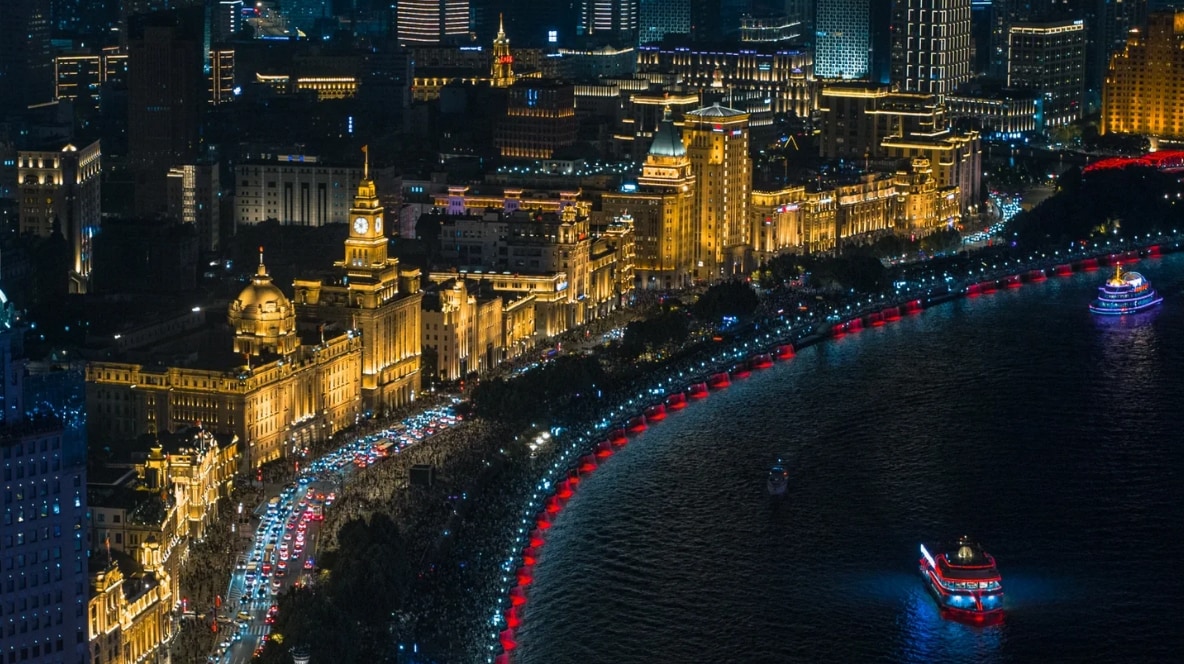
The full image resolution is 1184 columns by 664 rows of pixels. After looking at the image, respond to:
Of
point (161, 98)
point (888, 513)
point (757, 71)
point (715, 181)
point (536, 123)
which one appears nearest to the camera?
point (888, 513)

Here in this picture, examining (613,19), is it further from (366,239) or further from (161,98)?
(366,239)

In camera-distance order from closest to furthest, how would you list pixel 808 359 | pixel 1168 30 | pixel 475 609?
pixel 475 609 → pixel 808 359 → pixel 1168 30

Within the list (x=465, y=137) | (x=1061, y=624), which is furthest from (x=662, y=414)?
(x=465, y=137)

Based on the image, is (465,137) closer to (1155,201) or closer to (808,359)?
(1155,201)

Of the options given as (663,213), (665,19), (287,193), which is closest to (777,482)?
(663,213)

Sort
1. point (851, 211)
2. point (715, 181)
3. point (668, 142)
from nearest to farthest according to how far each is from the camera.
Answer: point (668, 142) < point (715, 181) < point (851, 211)

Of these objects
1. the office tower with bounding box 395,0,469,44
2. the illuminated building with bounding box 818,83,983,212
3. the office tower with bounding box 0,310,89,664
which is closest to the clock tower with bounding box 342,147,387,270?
the office tower with bounding box 0,310,89,664

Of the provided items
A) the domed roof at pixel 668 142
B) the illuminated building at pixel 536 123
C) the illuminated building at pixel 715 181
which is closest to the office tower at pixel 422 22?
the illuminated building at pixel 536 123
